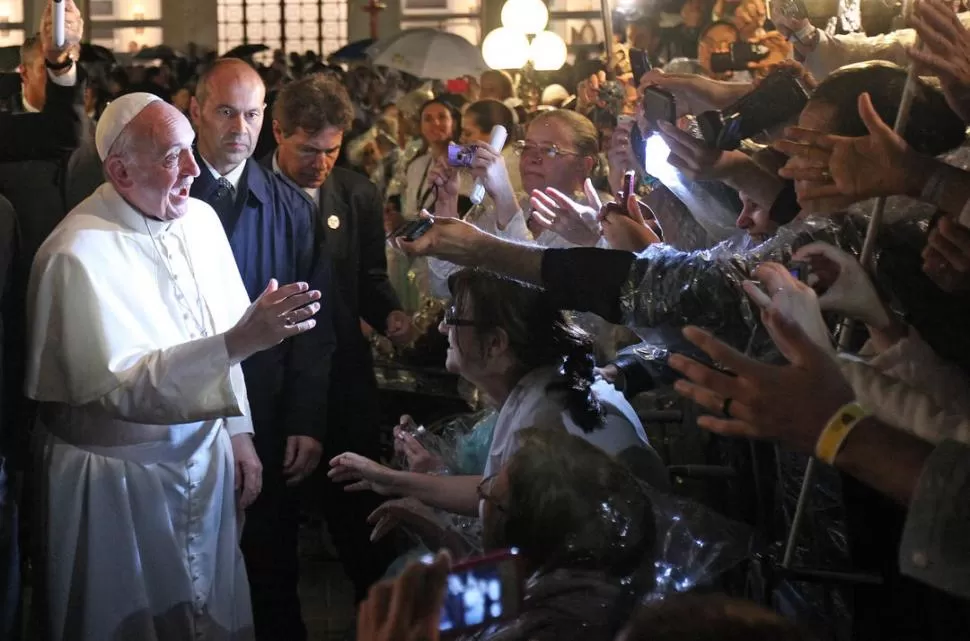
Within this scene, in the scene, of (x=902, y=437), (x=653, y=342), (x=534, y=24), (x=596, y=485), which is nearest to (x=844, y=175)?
(x=902, y=437)

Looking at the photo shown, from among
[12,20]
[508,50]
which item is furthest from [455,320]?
[12,20]

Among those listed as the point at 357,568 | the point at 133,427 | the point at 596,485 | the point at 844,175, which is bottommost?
the point at 357,568

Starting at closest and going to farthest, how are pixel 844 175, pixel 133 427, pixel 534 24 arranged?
1. pixel 844 175
2. pixel 133 427
3. pixel 534 24

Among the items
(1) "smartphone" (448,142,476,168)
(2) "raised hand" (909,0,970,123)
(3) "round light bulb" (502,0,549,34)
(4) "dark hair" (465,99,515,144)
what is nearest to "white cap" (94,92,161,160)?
(1) "smartphone" (448,142,476,168)

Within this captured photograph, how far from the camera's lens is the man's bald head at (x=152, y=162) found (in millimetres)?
3422

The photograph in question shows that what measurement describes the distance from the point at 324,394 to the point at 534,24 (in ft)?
29.4

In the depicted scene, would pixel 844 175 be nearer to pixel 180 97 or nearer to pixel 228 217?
pixel 228 217

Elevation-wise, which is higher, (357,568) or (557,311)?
(557,311)

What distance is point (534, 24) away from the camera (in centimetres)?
1246

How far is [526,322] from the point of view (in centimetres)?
300

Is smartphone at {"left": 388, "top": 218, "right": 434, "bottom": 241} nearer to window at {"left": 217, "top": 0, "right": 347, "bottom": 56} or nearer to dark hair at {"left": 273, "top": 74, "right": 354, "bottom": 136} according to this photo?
dark hair at {"left": 273, "top": 74, "right": 354, "bottom": 136}

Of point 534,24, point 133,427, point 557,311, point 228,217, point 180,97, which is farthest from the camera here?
point 534,24

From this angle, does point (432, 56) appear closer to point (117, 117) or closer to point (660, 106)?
point (117, 117)

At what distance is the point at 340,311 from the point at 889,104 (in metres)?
2.40
